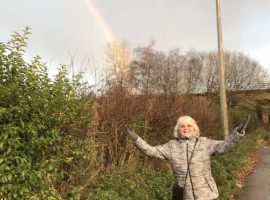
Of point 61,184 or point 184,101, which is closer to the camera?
point 61,184

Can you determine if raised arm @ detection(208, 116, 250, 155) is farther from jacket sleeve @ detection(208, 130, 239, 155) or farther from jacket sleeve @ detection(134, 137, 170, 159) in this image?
jacket sleeve @ detection(134, 137, 170, 159)

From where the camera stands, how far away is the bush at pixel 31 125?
4758 mm

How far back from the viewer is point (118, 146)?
9688 mm

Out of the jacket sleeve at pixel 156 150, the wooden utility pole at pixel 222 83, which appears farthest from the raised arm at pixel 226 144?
the wooden utility pole at pixel 222 83

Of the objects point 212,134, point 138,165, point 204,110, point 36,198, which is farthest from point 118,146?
point 212,134

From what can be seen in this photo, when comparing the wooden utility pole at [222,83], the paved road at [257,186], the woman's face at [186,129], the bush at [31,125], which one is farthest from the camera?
the wooden utility pole at [222,83]

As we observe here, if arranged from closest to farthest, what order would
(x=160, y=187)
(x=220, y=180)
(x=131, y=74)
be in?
(x=160, y=187)
(x=131, y=74)
(x=220, y=180)

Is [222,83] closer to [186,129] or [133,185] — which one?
[133,185]

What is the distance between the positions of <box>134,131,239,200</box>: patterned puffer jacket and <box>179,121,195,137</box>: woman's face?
0.07 metres

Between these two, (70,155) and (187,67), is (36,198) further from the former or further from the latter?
(187,67)

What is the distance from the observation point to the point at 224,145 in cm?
571

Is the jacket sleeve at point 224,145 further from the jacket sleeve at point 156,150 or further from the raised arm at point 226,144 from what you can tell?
the jacket sleeve at point 156,150

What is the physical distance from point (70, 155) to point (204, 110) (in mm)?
12681

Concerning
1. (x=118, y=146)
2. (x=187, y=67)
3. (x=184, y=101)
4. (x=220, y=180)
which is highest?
(x=187, y=67)
